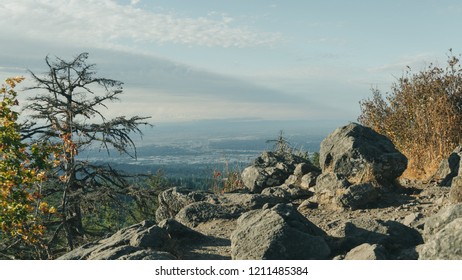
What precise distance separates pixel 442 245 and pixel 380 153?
624 centimetres

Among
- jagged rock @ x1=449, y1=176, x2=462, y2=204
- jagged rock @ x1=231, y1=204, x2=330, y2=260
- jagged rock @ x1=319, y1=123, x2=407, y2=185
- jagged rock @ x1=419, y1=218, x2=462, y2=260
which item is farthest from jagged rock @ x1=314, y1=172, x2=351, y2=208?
jagged rock @ x1=419, y1=218, x2=462, y2=260

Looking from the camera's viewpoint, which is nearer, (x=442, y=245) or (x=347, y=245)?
(x=442, y=245)

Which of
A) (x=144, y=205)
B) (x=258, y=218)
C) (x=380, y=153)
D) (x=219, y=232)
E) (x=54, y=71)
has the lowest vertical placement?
(x=144, y=205)

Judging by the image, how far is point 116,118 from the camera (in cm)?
1886

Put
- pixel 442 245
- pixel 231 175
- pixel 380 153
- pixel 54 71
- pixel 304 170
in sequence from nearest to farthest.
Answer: pixel 442 245
pixel 380 153
pixel 304 170
pixel 231 175
pixel 54 71

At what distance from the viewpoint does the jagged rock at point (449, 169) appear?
10.9m

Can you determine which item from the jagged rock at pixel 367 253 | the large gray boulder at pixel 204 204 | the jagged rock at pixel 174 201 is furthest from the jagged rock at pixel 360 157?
the jagged rock at pixel 367 253

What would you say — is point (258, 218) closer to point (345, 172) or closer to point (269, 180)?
point (345, 172)

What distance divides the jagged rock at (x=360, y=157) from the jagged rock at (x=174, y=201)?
123 inches

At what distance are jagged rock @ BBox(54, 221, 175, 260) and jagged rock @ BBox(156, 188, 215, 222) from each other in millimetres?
3737

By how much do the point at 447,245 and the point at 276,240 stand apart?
2.04 meters

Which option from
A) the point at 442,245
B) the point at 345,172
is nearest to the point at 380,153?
the point at 345,172

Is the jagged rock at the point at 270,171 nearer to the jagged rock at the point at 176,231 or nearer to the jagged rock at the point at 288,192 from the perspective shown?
the jagged rock at the point at 288,192

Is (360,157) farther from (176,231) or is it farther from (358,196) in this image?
(176,231)
